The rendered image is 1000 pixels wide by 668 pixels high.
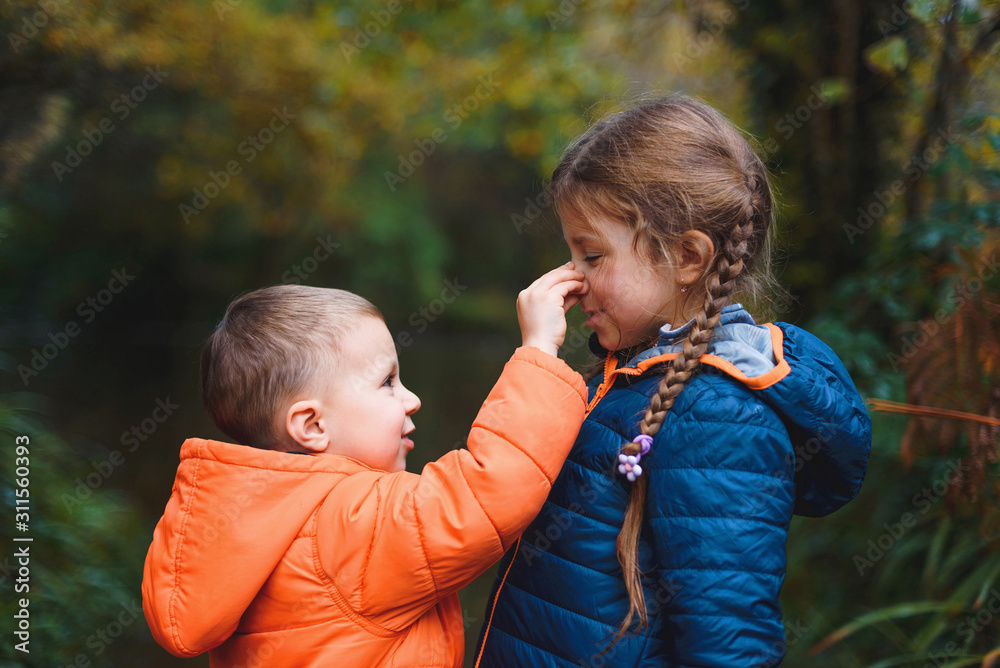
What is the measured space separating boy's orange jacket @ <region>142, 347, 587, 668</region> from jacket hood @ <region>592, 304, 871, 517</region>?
290 millimetres

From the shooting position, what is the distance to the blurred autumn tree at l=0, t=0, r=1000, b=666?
9.67 ft

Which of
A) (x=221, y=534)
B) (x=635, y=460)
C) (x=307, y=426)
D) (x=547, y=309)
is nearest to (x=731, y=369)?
(x=635, y=460)

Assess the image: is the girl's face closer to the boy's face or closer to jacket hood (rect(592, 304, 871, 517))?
jacket hood (rect(592, 304, 871, 517))

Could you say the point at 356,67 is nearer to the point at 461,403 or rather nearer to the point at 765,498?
the point at 461,403

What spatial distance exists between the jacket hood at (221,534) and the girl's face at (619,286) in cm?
61

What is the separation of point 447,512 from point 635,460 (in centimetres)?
34

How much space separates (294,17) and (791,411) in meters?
10.4

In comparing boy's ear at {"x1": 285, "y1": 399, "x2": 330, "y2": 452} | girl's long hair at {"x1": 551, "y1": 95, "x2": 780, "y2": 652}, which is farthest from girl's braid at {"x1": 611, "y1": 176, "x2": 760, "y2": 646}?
boy's ear at {"x1": 285, "y1": 399, "x2": 330, "y2": 452}

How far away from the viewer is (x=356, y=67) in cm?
680

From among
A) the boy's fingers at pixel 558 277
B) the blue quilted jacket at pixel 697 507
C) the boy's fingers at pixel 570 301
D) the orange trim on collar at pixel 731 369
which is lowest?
the blue quilted jacket at pixel 697 507

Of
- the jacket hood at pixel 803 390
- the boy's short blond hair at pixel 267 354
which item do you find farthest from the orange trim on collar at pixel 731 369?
the boy's short blond hair at pixel 267 354

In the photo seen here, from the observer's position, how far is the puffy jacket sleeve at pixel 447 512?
124cm

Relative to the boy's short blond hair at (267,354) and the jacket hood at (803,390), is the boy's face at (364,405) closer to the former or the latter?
the boy's short blond hair at (267,354)

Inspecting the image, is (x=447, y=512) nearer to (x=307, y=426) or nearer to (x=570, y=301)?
(x=307, y=426)
